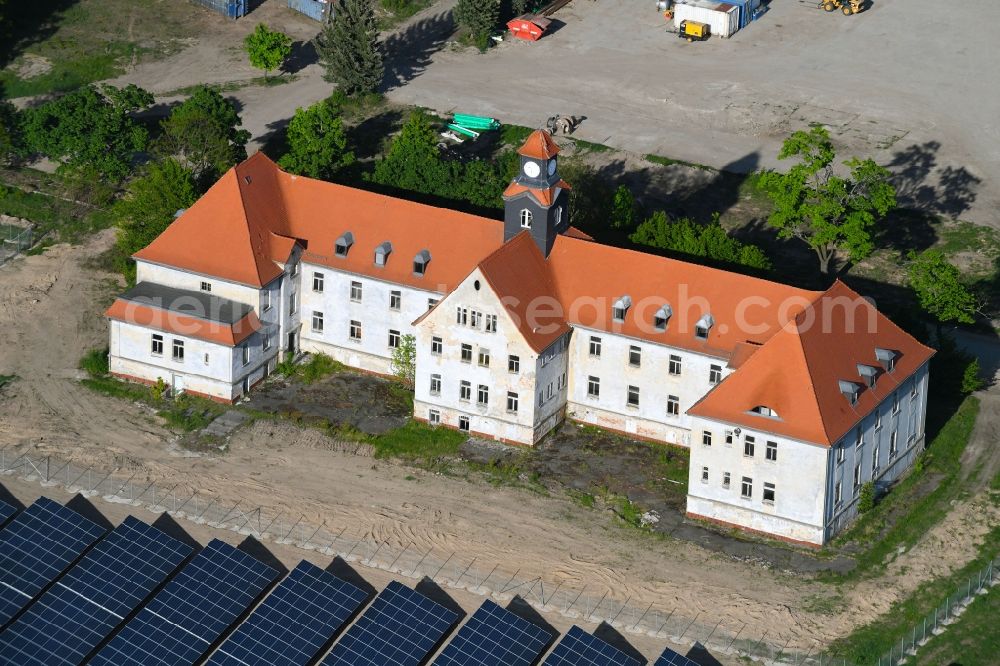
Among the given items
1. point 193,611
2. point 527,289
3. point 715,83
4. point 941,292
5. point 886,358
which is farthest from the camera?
point 715,83

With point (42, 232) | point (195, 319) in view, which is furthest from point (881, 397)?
point (42, 232)

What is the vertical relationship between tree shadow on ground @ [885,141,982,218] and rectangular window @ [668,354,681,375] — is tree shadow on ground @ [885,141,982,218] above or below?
below

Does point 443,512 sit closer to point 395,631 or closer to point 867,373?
point 395,631

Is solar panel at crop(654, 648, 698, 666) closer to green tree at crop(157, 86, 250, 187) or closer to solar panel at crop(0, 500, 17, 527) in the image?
solar panel at crop(0, 500, 17, 527)

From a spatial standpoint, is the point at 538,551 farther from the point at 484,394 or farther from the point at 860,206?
the point at 860,206

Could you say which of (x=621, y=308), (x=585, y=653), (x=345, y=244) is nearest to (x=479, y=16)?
(x=345, y=244)

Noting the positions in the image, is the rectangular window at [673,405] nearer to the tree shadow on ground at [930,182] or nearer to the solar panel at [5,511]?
the solar panel at [5,511]

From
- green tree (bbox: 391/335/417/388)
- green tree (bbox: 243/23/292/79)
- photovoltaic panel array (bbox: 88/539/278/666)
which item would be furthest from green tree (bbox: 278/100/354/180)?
photovoltaic panel array (bbox: 88/539/278/666)
